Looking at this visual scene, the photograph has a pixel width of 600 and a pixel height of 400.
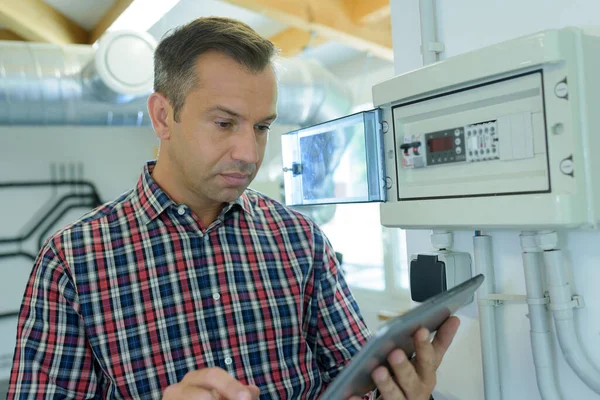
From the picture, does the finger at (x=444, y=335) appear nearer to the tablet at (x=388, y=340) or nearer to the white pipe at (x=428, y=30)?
the tablet at (x=388, y=340)

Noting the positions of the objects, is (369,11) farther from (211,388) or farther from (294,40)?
(211,388)

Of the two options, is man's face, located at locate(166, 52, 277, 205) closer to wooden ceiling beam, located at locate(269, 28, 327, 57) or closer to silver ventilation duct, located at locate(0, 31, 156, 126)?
silver ventilation duct, located at locate(0, 31, 156, 126)

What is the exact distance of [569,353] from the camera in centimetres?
90

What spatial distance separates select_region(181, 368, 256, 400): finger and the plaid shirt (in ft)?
0.84

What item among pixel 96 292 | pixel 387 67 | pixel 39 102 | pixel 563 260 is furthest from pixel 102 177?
pixel 563 260

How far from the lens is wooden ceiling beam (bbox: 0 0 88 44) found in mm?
3219

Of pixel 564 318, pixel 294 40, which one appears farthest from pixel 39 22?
pixel 564 318

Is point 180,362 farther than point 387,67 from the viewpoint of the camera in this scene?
No

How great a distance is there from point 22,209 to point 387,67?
2.93 meters

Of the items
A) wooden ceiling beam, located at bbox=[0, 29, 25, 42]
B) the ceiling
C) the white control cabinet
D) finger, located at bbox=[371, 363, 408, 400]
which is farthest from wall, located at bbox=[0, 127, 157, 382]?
finger, located at bbox=[371, 363, 408, 400]

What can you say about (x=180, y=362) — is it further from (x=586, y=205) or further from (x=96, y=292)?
(x=586, y=205)

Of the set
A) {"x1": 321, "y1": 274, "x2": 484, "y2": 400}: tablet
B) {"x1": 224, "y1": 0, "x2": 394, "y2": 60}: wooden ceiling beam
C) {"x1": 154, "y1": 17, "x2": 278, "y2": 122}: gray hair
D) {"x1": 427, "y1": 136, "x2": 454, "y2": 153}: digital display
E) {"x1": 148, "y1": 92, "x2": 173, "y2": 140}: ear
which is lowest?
{"x1": 321, "y1": 274, "x2": 484, "y2": 400}: tablet

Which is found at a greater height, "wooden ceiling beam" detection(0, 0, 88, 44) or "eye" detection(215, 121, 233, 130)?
"wooden ceiling beam" detection(0, 0, 88, 44)

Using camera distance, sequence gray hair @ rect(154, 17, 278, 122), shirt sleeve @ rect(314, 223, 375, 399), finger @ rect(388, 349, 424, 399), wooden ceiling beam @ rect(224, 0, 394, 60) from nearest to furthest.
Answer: finger @ rect(388, 349, 424, 399)
gray hair @ rect(154, 17, 278, 122)
shirt sleeve @ rect(314, 223, 375, 399)
wooden ceiling beam @ rect(224, 0, 394, 60)
